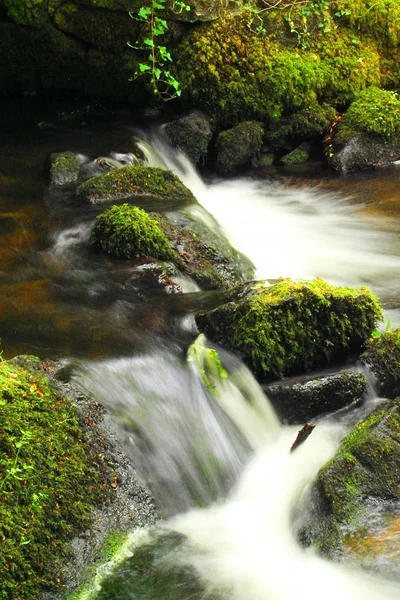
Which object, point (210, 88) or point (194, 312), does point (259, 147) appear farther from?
point (194, 312)

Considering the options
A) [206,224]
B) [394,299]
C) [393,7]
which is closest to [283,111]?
[393,7]

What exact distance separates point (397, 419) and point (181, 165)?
5981 mm

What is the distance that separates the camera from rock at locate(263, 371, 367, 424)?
4.58 meters

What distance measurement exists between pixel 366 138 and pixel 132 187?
396cm

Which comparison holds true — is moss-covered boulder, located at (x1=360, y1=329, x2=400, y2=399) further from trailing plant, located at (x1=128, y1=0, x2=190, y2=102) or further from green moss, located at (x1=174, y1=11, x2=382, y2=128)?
green moss, located at (x1=174, y1=11, x2=382, y2=128)

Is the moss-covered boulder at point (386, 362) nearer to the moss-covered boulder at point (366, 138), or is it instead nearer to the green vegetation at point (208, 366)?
the green vegetation at point (208, 366)

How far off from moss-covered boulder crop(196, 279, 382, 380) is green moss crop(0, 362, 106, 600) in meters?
1.48

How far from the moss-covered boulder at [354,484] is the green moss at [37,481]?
1.17 m

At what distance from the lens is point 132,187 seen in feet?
23.6

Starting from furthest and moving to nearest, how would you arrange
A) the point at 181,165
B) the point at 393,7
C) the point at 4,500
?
the point at 393,7 < the point at 181,165 < the point at 4,500

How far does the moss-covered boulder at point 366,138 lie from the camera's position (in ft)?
30.7

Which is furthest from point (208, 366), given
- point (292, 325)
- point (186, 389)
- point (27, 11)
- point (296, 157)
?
point (27, 11)

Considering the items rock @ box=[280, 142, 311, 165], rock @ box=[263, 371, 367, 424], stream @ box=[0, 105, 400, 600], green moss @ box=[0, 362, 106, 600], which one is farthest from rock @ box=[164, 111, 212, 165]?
green moss @ box=[0, 362, 106, 600]

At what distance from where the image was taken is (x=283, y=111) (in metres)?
9.66
